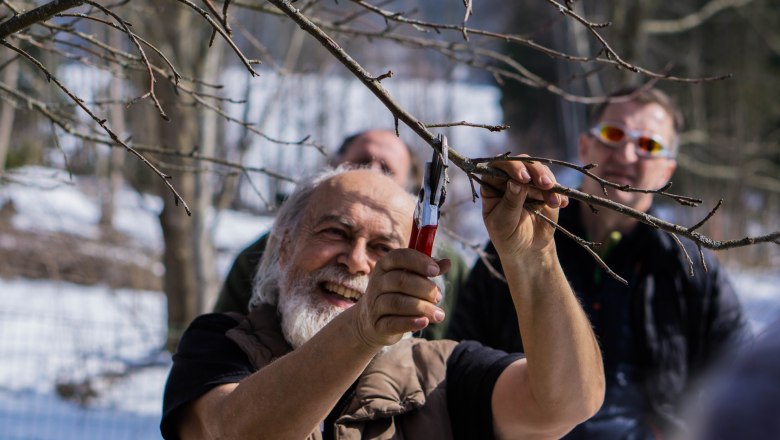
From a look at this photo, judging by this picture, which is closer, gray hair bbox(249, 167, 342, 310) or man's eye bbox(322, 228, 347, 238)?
man's eye bbox(322, 228, 347, 238)

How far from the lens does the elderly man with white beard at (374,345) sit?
180cm

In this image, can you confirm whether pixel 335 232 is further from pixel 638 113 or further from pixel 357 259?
pixel 638 113

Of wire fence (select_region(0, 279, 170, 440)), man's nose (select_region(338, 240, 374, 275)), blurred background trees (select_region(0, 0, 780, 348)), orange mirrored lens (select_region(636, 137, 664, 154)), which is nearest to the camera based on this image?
man's nose (select_region(338, 240, 374, 275))

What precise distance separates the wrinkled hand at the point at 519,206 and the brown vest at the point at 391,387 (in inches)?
18.1

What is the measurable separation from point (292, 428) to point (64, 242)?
9.34 metres

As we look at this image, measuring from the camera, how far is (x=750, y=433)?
2.89 ft

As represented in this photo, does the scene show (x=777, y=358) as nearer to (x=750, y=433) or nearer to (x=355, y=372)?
(x=750, y=433)

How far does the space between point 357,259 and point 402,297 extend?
55 centimetres

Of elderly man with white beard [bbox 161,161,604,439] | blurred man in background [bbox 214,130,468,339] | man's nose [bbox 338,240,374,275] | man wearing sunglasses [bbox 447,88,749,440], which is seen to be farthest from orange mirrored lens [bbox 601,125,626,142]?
man's nose [bbox 338,240,374,275]

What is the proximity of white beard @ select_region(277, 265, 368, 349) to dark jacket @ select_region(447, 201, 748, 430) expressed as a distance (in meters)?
0.95

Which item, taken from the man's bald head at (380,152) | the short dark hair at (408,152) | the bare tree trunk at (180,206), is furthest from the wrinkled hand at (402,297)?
the bare tree trunk at (180,206)

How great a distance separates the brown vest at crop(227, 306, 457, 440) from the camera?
Answer: 2105 millimetres

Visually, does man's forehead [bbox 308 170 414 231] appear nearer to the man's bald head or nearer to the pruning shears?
the pruning shears

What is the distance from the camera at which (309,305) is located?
226 centimetres
